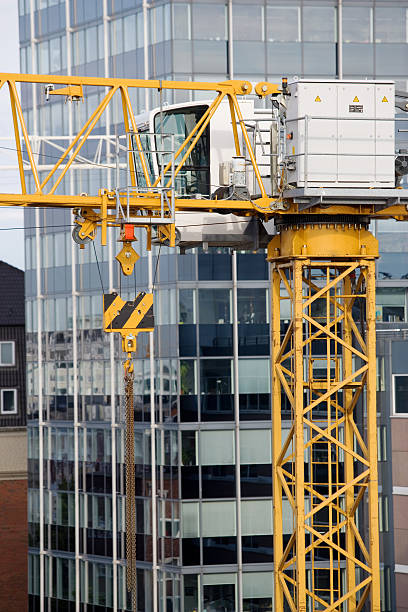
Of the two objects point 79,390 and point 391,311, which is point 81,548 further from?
point 391,311

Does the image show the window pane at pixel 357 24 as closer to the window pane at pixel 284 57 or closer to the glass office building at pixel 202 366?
the glass office building at pixel 202 366

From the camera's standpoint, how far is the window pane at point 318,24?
64750 mm

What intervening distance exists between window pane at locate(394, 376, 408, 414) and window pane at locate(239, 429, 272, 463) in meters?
7.91

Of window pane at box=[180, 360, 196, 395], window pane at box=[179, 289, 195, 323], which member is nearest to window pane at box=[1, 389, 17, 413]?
window pane at box=[180, 360, 196, 395]

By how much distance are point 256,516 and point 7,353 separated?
29779 mm

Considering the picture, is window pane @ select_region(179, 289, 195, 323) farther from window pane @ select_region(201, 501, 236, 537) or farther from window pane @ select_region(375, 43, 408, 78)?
window pane @ select_region(375, 43, 408, 78)

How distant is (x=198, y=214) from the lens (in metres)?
41.8

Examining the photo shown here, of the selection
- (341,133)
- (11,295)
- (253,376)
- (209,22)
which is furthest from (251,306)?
(11,295)

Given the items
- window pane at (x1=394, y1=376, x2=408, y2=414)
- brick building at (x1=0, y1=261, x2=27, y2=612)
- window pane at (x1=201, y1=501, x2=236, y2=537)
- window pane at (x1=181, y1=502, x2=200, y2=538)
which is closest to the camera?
window pane at (x1=394, y1=376, x2=408, y2=414)

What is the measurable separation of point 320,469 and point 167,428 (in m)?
7.73

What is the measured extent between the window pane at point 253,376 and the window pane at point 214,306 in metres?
2.32

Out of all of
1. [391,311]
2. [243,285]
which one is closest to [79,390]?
[243,285]

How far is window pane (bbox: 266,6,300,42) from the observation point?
212ft

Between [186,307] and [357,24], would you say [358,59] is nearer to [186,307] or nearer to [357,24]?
[357,24]
